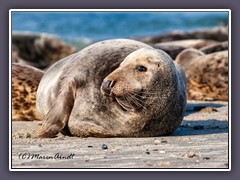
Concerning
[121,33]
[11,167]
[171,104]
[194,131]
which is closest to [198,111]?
[194,131]

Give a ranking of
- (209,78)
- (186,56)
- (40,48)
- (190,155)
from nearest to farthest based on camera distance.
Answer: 1. (190,155)
2. (209,78)
3. (186,56)
4. (40,48)

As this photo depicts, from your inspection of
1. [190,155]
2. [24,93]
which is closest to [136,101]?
[190,155]

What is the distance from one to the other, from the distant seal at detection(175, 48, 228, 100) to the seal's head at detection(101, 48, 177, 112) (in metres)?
5.08

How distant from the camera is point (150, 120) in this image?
6965 millimetres

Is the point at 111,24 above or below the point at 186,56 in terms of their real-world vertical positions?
above

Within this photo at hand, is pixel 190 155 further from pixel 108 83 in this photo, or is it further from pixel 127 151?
pixel 108 83

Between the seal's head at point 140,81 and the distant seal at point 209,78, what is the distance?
5080 mm

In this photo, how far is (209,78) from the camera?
12.2 meters

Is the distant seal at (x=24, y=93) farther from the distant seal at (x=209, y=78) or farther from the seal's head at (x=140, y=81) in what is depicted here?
the distant seal at (x=209, y=78)

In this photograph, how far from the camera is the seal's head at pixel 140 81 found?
671cm

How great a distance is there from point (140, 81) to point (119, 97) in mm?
277

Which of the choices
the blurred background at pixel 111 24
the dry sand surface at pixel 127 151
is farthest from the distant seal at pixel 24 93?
the blurred background at pixel 111 24

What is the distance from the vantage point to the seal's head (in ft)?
22.0

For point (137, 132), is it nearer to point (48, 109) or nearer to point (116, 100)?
point (116, 100)
